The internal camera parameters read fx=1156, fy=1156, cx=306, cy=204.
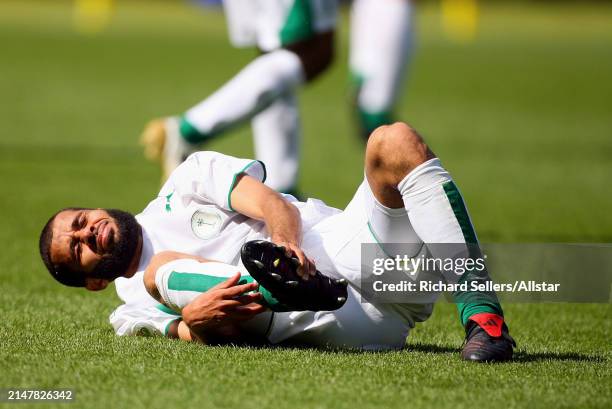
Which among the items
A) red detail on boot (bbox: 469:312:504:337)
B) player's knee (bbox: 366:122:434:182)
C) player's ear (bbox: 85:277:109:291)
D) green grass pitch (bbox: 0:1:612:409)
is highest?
player's knee (bbox: 366:122:434:182)

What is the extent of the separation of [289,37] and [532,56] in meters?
15.3

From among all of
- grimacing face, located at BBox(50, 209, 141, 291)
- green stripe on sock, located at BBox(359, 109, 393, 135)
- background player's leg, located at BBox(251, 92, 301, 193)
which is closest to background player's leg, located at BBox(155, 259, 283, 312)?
grimacing face, located at BBox(50, 209, 141, 291)

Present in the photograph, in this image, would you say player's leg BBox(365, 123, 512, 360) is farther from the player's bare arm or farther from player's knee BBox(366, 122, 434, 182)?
the player's bare arm

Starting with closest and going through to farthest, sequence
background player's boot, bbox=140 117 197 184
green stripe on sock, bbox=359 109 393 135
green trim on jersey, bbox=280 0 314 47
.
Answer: background player's boot, bbox=140 117 197 184 < green trim on jersey, bbox=280 0 314 47 < green stripe on sock, bbox=359 109 393 135

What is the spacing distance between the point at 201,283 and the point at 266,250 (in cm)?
29

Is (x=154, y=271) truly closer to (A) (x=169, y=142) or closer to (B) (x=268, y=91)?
(A) (x=169, y=142)

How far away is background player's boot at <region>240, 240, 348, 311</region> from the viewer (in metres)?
3.11

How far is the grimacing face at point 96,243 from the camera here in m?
3.58

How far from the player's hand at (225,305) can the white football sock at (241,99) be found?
2.26m

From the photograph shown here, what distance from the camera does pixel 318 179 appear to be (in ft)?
28.1

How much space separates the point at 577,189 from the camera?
8430 mm

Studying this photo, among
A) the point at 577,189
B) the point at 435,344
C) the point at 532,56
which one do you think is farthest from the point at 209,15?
the point at 435,344

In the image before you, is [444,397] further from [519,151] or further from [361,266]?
[519,151]

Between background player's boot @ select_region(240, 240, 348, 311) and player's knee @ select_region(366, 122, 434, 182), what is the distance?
38cm
